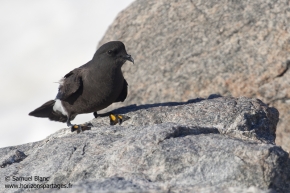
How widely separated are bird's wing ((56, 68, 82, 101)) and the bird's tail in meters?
0.92

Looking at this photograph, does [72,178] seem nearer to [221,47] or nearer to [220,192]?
[220,192]

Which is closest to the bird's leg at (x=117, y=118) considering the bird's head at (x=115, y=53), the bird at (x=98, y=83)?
the bird at (x=98, y=83)

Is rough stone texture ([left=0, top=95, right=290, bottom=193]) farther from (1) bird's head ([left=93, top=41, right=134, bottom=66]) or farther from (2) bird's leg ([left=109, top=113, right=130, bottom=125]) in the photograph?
(1) bird's head ([left=93, top=41, right=134, bottom=66])

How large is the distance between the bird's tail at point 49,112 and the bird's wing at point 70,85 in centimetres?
92

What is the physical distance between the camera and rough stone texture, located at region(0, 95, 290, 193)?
7016 mm

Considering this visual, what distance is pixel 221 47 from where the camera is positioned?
50.4 ft

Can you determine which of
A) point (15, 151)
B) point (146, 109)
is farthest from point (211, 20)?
point (15, 151)

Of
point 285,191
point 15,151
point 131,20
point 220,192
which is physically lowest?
point 285,191

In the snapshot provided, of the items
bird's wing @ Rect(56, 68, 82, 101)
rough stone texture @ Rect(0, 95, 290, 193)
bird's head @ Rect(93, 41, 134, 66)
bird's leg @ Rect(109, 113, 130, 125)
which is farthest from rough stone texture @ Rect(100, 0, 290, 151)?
rough stone texture @ Rect(0, 95, 290, 193)

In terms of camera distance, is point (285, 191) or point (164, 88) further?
point (164, 88)

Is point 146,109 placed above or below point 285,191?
above

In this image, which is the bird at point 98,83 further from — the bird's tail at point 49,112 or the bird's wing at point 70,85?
the bird's tail at point 49,112

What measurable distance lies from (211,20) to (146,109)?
4475mm

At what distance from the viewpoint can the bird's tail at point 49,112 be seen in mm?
14336
